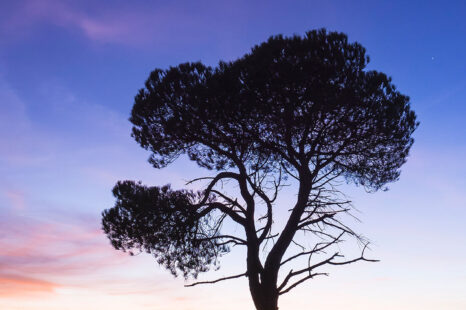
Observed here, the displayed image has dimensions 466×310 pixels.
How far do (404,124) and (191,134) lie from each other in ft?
18.3

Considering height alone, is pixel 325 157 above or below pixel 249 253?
above

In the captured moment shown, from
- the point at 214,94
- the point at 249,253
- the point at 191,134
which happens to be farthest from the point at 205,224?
the point at 214,94

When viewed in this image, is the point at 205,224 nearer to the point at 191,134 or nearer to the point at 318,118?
the point at 191,134

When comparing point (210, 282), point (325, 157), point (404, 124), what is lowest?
point (210, 282)

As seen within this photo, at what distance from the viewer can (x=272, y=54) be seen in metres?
11.4

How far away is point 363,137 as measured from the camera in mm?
11828

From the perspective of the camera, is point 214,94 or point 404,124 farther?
point 404,124

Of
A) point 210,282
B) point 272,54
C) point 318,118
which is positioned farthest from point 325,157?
point 210,282

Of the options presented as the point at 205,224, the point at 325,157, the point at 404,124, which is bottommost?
the point at 205,224

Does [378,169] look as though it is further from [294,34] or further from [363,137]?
[294,34]

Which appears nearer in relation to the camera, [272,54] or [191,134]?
[272,54]

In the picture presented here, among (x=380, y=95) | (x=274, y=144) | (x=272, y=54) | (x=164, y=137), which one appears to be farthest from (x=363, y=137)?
(x=164, y=137)

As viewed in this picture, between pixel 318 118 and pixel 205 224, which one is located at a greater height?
pixel 318 118

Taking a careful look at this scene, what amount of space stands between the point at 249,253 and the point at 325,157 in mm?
3031
